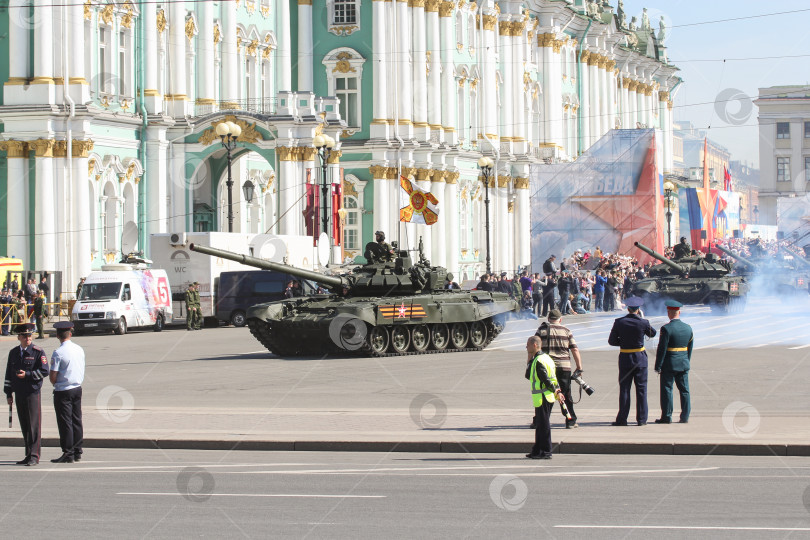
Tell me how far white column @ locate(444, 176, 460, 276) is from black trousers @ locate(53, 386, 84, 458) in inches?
1992

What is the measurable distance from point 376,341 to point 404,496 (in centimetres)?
1676

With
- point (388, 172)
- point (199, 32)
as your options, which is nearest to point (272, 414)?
point (199, 32)

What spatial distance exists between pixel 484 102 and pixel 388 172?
1213 centimetres

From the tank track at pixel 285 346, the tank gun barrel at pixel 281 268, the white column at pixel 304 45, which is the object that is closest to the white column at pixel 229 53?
the white column at pixel 304 45

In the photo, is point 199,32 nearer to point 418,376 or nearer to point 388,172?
point 388,172

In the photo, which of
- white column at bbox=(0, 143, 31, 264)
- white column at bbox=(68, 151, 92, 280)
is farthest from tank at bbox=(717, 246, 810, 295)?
white column at bbox=(0, 143, 31, 264)

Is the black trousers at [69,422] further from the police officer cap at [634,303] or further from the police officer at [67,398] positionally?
the police officer cap at [634,303]

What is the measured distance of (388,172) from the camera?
59.3m

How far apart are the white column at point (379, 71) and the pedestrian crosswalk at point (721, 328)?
1462 centimetres

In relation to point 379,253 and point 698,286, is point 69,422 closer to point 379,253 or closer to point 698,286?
point 379,253

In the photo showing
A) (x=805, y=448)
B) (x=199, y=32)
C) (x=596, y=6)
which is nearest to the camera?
(x=805, y=448)

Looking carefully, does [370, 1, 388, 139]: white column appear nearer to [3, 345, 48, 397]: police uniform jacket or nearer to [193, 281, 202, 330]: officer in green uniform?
[193, 281, 202, 330]: officer in green uniform

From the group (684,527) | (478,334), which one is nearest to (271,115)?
(478,334)

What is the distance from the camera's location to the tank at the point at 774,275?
184ft
